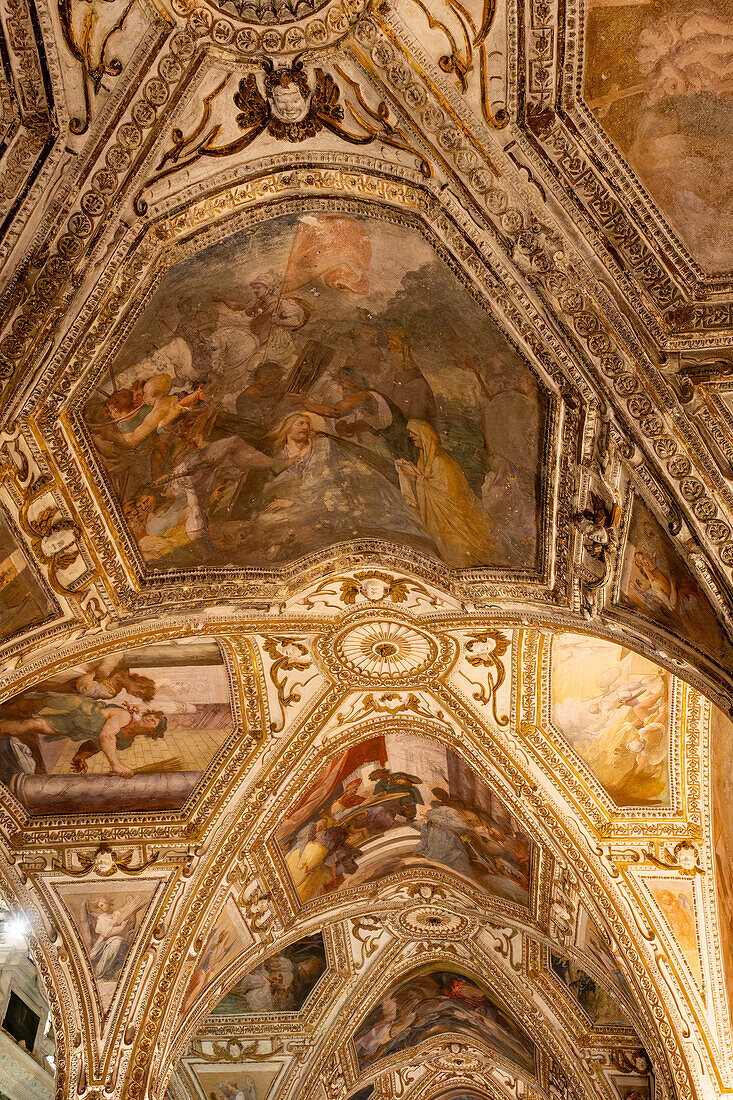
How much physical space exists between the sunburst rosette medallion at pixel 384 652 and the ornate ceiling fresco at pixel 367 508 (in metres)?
0.05

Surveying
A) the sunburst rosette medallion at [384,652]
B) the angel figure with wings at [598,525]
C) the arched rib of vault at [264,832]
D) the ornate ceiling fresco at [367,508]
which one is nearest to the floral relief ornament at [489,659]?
the ornate ceiling fresco at [367,508]

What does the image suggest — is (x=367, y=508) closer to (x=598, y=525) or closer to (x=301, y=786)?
(x=598, y=525)

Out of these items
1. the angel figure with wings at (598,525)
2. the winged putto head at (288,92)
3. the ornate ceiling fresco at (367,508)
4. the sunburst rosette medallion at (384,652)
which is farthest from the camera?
the sunburst rosette medallion at (384,652)

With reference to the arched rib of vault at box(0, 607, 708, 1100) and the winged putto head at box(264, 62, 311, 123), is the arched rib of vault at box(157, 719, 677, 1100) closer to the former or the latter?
the arched rib of vault at box(0, 607, 708, 1100)

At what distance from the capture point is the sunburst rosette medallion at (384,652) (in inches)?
477

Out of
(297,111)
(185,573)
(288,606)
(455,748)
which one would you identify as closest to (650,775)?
(455,748)

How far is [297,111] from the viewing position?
7.35 meters

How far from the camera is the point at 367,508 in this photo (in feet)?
34.9

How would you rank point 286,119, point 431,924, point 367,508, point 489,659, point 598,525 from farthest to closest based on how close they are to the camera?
point 431,924 → point 489,659 → point 367,508 → point 598,525 → point 286,119

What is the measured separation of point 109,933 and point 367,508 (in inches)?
267

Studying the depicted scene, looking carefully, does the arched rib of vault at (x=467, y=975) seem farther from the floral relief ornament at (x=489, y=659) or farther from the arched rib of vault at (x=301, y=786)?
the floral relief ornament at (x=489, y=659)

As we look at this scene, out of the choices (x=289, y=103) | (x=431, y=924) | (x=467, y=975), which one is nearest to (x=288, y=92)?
(x=289, y=103)

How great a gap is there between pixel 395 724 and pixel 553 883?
3137mm

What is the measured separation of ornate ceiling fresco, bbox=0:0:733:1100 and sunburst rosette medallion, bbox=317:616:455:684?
0.16 ft
